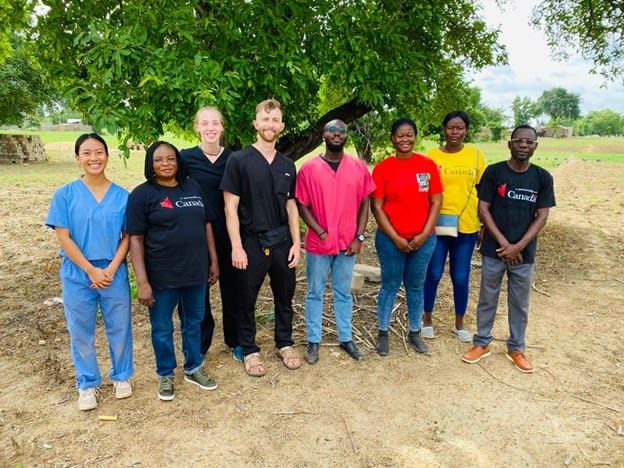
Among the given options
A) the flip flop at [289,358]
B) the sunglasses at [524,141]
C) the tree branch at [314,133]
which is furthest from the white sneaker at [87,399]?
the tree branch at [314,133]

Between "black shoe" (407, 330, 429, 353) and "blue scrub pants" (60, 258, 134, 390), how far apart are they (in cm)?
257

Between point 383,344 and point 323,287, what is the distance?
2.84ft

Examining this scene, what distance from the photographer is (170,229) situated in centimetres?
334

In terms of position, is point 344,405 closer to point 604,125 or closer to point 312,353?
point 312,353

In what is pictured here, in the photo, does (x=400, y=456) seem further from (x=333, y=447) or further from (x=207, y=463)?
(x=207, y=463)

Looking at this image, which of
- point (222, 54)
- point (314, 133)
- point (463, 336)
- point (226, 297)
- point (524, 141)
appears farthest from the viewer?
point (314, 133)

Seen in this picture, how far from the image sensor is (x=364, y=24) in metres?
5.44

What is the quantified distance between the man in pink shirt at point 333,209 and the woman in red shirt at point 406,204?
0.16 m

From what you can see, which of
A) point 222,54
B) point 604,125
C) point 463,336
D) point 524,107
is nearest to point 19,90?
point 222,54

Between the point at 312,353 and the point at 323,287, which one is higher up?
the point at 323,287

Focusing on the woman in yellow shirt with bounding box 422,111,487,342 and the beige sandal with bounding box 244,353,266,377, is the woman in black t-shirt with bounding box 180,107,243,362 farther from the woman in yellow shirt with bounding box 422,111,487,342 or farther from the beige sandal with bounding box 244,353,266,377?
the woman in yellow shirt with bounding box 422,111,487,342

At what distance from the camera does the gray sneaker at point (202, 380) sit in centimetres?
378

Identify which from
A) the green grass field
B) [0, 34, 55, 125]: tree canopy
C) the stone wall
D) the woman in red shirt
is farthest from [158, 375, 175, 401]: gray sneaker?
the stone wall

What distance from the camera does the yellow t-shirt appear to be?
169 inches
